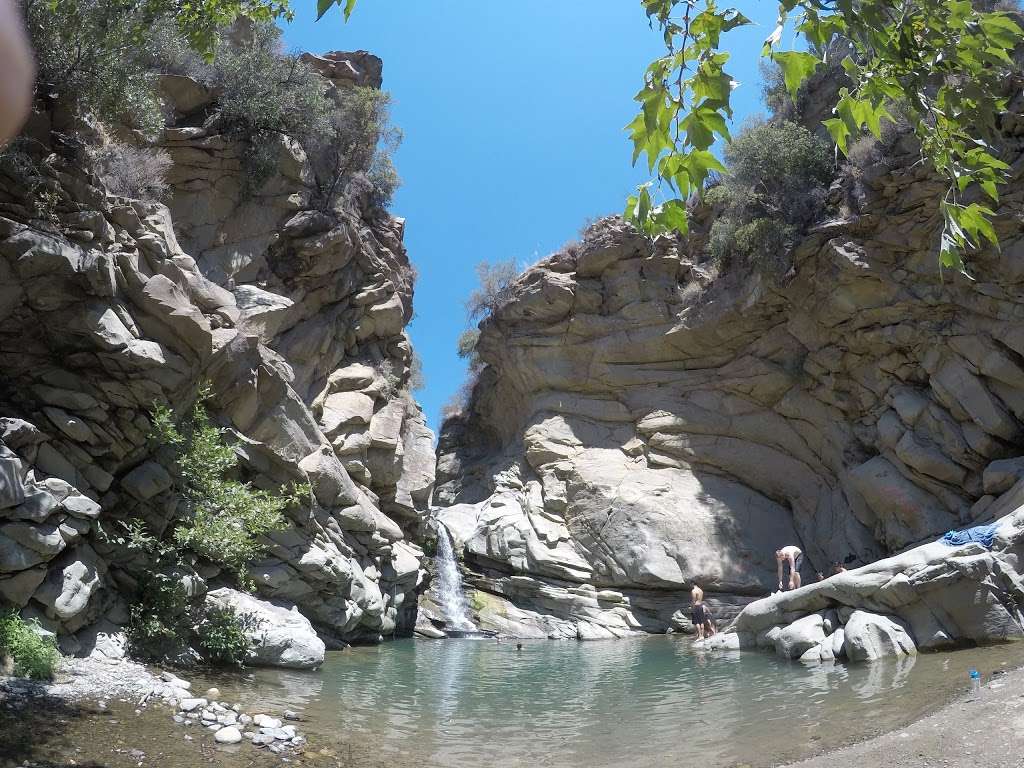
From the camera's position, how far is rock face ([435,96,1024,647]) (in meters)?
21.2

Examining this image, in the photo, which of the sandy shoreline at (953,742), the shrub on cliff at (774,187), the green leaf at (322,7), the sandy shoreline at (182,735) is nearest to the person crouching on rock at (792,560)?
the shrub on cliff at (774,187)

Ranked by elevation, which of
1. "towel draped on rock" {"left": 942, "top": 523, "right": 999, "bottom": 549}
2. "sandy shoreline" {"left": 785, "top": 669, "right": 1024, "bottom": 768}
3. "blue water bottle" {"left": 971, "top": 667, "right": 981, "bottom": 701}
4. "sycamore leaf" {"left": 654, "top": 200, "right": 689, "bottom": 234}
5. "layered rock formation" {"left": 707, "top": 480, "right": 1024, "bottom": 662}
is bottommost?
"sandy shoreline" {"left": 785, "top": 669, "right": 1024, "bottom": 768}

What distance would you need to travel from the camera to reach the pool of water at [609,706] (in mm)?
8180

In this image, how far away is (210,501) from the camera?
44.3 ft

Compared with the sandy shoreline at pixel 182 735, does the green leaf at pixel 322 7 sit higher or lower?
higher

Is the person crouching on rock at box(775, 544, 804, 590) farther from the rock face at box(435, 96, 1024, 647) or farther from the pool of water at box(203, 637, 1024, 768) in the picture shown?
the pool of water at box(203, 637, 1024, 768)

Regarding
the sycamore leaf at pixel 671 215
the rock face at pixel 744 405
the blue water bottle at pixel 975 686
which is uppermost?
the rock face at pixel 744 405

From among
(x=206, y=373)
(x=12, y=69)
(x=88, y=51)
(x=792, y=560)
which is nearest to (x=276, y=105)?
(x=88, y=51)

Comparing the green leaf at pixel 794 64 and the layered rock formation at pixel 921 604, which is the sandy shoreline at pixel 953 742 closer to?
the layered rock formation at pixel 921 604

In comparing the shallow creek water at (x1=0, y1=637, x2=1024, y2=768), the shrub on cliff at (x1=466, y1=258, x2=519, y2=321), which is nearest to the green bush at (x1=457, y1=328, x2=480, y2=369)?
the shrub on cliff at (x1=466, y1=258, x2=519, y2=321)

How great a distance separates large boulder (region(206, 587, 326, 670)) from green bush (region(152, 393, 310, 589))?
1.96 ft

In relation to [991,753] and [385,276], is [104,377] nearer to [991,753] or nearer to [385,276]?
[991,753]

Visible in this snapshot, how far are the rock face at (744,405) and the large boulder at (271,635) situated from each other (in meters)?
13.1

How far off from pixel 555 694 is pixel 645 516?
14.3 metres
